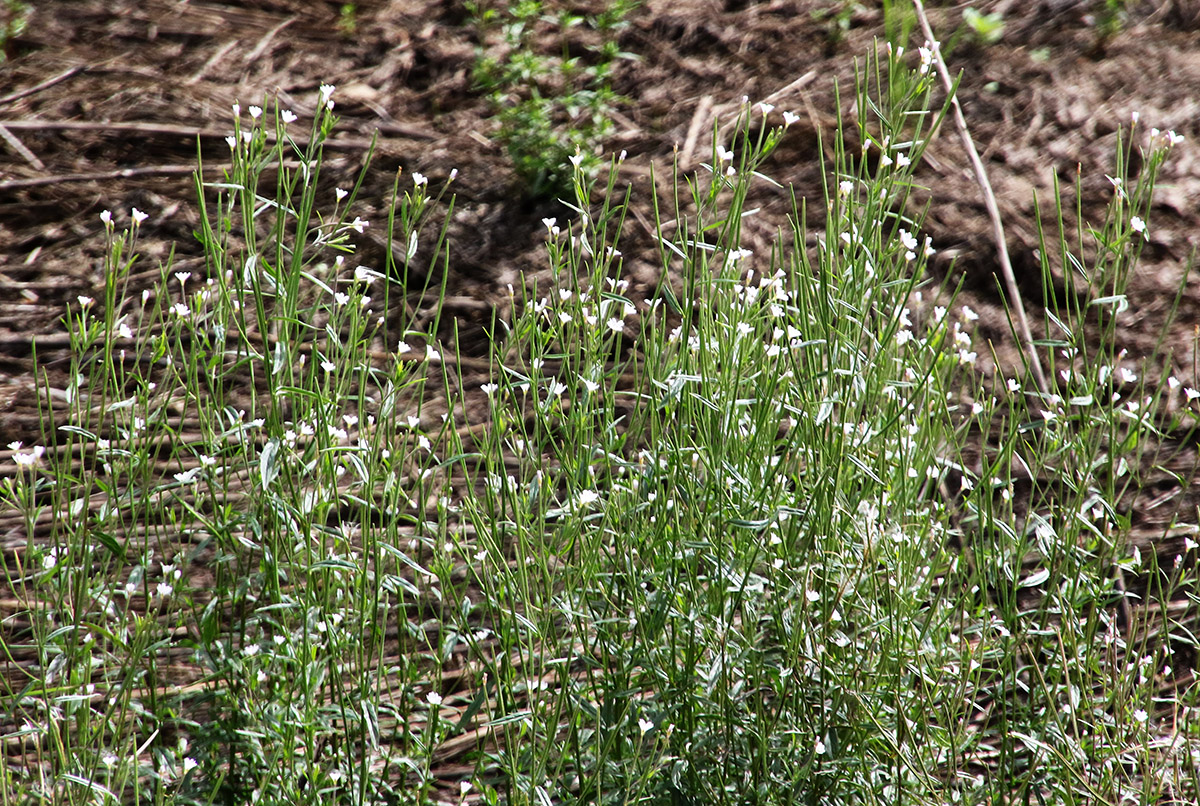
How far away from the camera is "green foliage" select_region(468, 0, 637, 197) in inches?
143

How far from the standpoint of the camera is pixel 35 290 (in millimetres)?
3334

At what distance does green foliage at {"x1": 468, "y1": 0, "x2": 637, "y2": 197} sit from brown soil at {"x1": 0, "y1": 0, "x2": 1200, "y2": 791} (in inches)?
3.4

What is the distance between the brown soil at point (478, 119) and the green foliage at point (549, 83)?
9 cm

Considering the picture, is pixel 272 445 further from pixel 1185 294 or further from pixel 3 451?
pixel 1185 294

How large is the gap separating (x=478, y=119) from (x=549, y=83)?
1.05 feet

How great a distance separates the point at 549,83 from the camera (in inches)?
160

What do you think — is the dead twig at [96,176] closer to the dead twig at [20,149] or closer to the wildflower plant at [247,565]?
the dead twig at [20,149]

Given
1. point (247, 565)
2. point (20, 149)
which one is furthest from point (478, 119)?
point (247, 565)

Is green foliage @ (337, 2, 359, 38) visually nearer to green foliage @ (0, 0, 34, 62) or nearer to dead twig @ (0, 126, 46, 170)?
green foliage @ (0, 0, 34, 62)

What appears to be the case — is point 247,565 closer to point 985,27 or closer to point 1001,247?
point 1001,247

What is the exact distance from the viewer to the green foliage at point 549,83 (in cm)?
363

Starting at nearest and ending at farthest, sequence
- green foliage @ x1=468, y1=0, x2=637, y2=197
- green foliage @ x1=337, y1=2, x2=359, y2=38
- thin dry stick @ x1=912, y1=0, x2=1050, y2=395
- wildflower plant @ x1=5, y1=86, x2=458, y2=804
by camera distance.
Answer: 1. wildflower plant @ x1=5, y1=86, x2=458, y2=804
2. thin dry stick @ x1=912, y1=0, x2=1050, y2=395
3. green foliage @ x1=468, y1=0, x2=637, y2=197
4. green foliage @ x1=337, y1=2, x2=359, y2=38

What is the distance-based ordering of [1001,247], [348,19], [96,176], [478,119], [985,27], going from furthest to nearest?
[348,19] → [985,27] → [478,119] → [96,176] → [1001,247]

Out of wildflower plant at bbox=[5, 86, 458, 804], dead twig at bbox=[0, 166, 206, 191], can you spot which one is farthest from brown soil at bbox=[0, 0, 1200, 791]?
wildflower plant at bbox=[5, 86, 458, 804]
